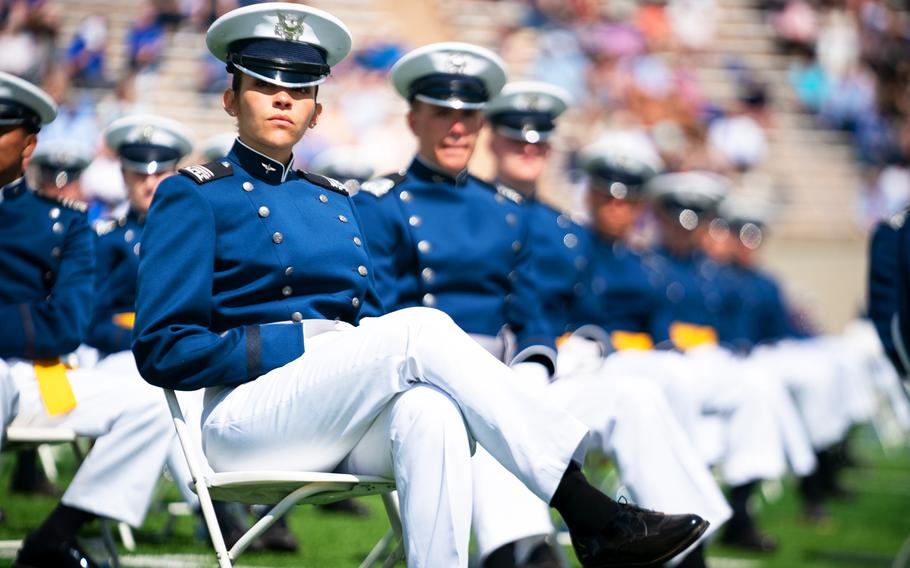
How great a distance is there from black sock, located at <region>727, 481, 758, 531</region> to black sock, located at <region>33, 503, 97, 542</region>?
4030mm

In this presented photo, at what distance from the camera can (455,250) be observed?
Result: 5.33 metres

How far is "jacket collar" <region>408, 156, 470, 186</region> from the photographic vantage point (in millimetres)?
5480

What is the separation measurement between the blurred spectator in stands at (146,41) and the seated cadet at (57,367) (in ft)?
38.2

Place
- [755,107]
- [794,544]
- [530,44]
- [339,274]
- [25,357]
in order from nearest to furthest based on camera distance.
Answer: [339,274] → [25,357] → [794,544] → [530,44] → [755,107]

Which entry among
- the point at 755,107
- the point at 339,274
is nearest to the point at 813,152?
the point at 755,107

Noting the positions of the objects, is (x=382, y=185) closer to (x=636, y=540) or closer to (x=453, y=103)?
(x=453, y=103)

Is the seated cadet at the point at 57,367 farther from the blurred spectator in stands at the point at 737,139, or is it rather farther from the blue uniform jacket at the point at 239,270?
the blurred spectator in stands at the point at 737,139

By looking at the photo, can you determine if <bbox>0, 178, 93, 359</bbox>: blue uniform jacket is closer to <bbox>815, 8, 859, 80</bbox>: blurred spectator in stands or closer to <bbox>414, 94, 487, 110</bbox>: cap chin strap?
<bbox>414, 94, 487, 110</bbox>: cap chin strap

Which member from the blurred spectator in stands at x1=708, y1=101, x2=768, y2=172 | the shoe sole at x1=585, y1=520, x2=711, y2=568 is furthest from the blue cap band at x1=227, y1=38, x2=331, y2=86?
the blurred spectator in stands at x1=708, y1=101, x2=768, y2=172

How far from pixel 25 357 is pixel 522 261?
6.20 feet

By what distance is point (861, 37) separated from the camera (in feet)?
72.1

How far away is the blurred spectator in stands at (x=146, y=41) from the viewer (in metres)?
16.8

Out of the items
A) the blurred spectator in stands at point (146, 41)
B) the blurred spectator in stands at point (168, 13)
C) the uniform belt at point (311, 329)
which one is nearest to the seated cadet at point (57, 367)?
the uniform belt at point (311, 329)

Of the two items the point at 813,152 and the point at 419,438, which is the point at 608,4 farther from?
the point at 419,438
